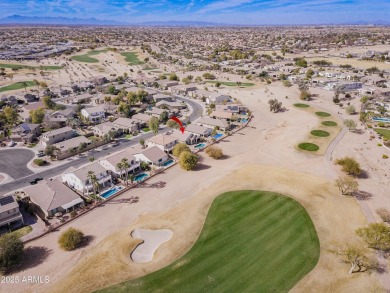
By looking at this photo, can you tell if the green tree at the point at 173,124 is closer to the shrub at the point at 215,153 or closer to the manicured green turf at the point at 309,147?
the shrub at the point at 215,153

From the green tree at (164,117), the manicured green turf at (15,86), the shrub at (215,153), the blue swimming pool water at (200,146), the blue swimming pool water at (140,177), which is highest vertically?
the manicured green turf at (15,86)

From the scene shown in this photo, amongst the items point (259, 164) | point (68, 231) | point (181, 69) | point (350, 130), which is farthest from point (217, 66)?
point (68, 231)

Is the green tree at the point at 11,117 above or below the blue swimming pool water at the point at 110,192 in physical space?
above

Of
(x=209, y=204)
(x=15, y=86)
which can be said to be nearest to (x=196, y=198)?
(x=209, y=204)

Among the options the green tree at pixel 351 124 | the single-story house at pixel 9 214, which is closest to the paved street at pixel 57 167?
the single-story house at pixel 9 214

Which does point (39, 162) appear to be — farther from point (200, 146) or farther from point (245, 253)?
point (245, 253)

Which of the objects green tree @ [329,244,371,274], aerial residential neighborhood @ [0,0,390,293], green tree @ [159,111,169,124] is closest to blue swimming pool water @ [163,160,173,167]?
aerial residential neighborhood @ [0,0,390,293]
